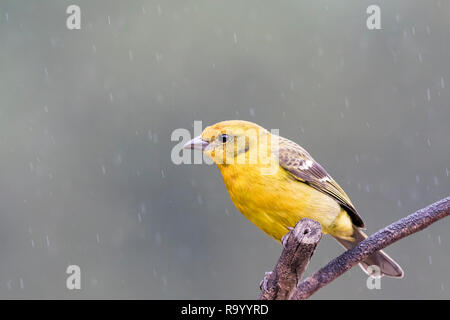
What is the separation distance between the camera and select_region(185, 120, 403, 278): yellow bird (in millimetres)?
3965

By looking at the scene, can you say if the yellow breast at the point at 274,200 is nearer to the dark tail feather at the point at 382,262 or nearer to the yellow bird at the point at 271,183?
the yellow bird at the point at 271,183

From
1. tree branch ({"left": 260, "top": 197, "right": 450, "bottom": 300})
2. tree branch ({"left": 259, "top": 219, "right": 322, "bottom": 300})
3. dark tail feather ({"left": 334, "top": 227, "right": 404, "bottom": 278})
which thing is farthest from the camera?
dark tail feather ({"left": 334, "top": 227, "right": 404, "bottom": 278})

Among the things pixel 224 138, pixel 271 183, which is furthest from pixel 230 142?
pixel 271 183

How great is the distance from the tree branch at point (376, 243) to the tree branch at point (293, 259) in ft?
0.09

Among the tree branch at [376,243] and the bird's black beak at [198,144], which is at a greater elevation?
the bird's black beak at [198,144]

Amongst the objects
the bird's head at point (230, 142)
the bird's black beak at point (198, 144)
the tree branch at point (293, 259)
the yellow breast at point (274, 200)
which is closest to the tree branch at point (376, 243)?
the tree branch at point (293, 259)

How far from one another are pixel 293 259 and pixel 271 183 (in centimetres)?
92

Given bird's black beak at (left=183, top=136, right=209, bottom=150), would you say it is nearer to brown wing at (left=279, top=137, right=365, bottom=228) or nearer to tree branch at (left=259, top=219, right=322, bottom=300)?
brown wing at (left=279, top=137, right=365, bottom=228)

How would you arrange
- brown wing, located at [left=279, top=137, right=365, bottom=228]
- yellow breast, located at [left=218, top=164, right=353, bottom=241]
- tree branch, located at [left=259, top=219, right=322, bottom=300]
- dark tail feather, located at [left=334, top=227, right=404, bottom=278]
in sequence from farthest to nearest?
dark tail feather, located at [left=334, top=227, right=404, bottom=278], brown wing, located at [left=279, top=137, right=365, bottom=228], yellow breast, located at [left=218, top=164, right=353, bottom=241], tree branch, located at [left=259, top=219, right=322, bottom=300]

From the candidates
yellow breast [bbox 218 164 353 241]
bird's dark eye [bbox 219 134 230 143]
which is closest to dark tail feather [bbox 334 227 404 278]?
yellow breast [bbox 218 164 353 241]

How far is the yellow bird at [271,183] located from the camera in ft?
13.0

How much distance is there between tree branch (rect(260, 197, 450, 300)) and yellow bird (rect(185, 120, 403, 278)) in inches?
22.6

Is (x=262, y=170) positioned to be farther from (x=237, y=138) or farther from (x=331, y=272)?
(x=331, y=272)

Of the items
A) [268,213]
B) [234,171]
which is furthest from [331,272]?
[234,171]
